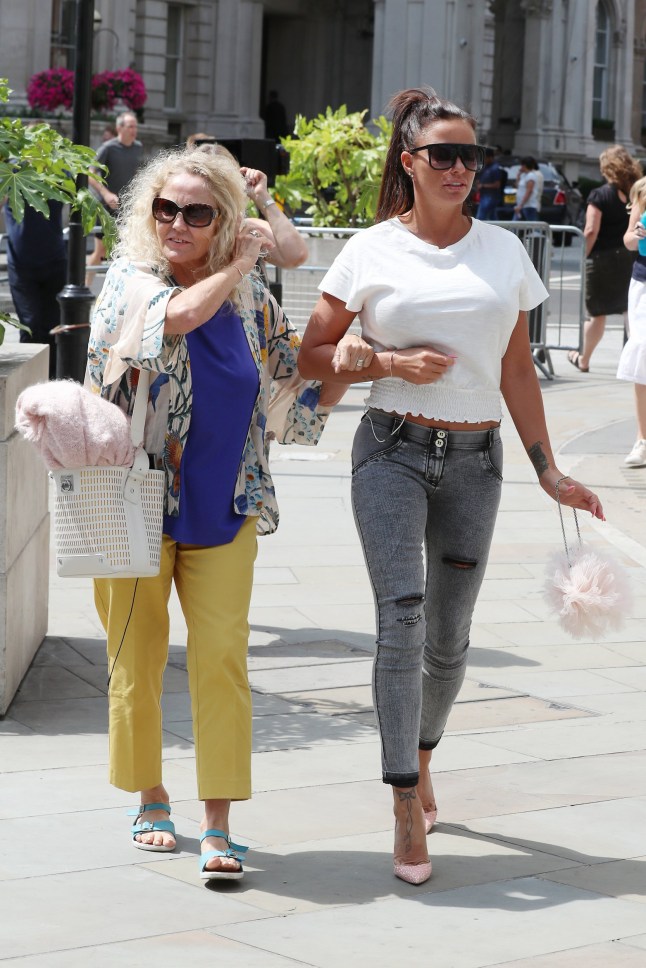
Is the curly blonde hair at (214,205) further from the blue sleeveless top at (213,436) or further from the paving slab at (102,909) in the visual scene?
the paving slab at (102,909)

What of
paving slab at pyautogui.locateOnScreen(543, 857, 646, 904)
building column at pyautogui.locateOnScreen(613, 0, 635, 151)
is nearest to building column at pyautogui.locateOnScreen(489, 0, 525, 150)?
building column at pyautogui.locateOnScreen(613, 0, 635, 151)

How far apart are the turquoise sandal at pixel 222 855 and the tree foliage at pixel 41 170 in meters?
2.19

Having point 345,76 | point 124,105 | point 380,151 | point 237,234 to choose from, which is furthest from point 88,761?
point 345,76

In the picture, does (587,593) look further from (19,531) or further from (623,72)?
(623,72)

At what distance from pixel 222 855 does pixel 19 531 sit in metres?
1.92

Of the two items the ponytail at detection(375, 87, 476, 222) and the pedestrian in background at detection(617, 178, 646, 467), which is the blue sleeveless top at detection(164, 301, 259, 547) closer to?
the ponytail at detection(375, 87, 476, 222)

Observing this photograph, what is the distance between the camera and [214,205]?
14.1 feet

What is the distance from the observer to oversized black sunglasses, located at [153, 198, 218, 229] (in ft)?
14.0

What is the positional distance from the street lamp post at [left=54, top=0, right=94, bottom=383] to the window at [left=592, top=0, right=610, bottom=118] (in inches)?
1750

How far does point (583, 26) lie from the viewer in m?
50.1

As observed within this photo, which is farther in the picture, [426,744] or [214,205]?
[426,744]

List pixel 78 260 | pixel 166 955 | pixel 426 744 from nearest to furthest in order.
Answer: pixel 166 955
pixel 426 744
pixel 78 260

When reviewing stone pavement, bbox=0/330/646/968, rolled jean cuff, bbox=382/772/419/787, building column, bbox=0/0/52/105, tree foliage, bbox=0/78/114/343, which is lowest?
stone pavement, bbox=0/330/646/968

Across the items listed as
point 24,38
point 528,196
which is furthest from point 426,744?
point 24,38
